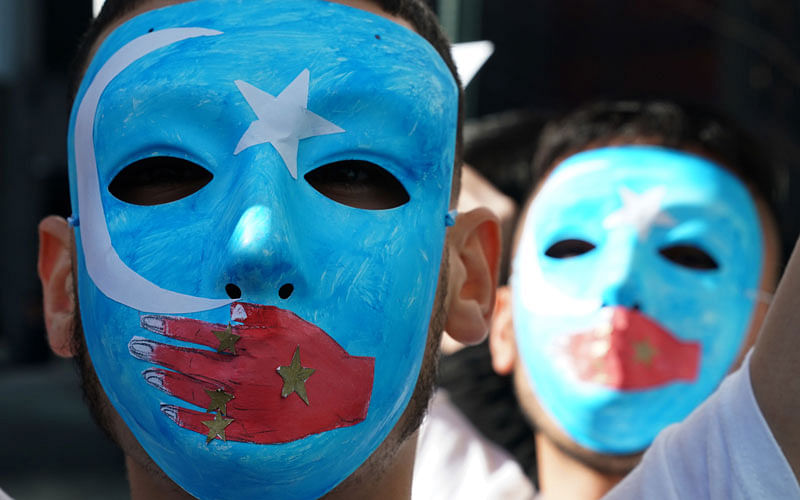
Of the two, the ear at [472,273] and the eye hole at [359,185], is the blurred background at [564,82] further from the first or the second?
the eye hole at [359,185]

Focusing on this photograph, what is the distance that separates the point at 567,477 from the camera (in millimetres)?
2838

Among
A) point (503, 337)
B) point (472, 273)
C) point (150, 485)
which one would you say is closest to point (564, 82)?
point (503, 337)

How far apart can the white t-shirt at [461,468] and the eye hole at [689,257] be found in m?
0.98

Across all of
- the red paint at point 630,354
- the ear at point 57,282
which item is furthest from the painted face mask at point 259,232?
the red paint at point 630,354

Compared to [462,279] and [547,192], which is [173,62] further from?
[547,192]

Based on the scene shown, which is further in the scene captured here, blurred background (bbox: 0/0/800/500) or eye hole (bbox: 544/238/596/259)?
blurred background (bbox: 0/0/800/500)

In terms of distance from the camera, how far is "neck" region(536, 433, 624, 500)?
278 centimetres

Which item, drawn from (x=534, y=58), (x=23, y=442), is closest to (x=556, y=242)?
(x=534, y=58)

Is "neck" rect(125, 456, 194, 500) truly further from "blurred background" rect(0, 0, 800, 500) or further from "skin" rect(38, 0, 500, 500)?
"blurred background" rect(0, 0, 800, 500)

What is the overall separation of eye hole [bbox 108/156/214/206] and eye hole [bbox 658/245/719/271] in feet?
5.53

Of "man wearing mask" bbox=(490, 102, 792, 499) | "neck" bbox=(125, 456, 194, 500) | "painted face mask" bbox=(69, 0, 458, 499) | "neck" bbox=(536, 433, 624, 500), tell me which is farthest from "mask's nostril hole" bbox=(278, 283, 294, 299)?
"neck" bbox=(536, 433, 624, 500)

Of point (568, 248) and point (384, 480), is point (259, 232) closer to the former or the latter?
point (384, 480)

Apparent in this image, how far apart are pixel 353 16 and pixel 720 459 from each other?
959 millimetres

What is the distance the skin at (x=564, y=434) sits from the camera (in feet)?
9.04
